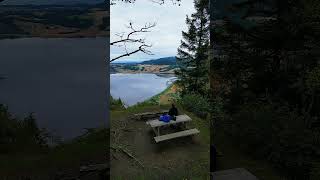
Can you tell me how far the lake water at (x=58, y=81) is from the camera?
338 cm

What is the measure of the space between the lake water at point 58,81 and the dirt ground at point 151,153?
0.82ft

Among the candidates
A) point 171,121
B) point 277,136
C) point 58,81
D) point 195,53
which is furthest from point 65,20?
point 277,136

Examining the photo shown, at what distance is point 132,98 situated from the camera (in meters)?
3.72

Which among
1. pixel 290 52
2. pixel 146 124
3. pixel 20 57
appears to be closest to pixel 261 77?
pixel 290 52

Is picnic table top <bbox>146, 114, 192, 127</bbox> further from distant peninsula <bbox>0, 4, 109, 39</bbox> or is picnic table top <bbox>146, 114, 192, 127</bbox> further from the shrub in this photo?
distant peninsula <bbox>0, 4, 109, 39</bbox>

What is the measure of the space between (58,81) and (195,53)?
1.39 m

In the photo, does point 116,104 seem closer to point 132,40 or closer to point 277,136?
point 132,40

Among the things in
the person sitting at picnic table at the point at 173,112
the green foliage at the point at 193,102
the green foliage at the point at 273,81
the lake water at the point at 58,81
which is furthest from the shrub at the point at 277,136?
the lake water at the point at 58,81

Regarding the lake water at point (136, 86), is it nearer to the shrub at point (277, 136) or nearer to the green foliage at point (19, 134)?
the green foliage at point (19, 134)

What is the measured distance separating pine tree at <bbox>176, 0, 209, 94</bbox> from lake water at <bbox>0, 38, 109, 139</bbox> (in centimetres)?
81

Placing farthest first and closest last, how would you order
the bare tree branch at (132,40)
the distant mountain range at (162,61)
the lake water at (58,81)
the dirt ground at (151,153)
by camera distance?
the distant mountain range at (162,61) < the dirt ground at (151,153) < the bare tree branch at (132,40) < the lake water at (58,81)

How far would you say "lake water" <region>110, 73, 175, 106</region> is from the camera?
3.59 metres

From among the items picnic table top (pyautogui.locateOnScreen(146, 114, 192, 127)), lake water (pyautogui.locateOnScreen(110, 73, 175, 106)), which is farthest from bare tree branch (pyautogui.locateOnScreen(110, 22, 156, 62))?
picnic table top (pyautogui.locateOnScreen(146, 114, 192, 127))

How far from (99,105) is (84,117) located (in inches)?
7.1
